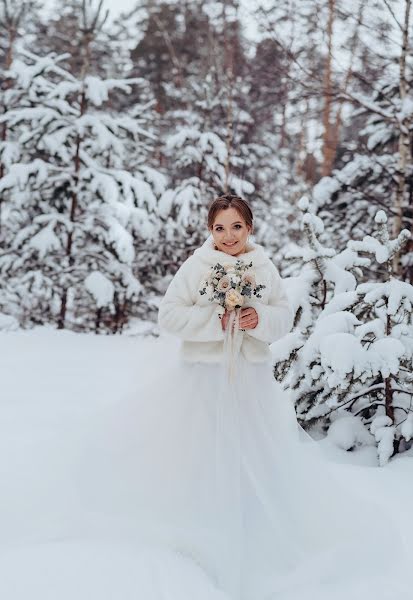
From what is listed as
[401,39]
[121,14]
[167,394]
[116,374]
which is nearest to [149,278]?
[116,374]

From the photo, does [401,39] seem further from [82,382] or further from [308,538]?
[308,538]

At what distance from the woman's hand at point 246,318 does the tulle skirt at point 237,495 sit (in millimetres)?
237

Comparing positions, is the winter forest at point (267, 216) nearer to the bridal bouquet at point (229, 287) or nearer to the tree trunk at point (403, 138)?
the tree trunk at point (403, 138)

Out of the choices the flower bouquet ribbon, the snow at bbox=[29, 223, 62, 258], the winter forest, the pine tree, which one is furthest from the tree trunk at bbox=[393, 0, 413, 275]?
the snow at bbox=[29, 223, 62, 258]

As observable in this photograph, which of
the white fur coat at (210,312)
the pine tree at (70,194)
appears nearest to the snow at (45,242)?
the pine tree at (70,194)

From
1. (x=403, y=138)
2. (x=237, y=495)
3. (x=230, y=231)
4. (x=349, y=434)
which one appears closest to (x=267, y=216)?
(x=403, y=138)

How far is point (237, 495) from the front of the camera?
101 inches

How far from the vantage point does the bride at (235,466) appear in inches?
99.2

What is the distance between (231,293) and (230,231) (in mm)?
426

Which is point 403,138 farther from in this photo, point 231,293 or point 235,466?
point 235,466

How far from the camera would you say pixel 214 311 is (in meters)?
2.66

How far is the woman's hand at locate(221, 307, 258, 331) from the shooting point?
→ 2.62 metres

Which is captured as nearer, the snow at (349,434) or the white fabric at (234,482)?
the white fabric at (234,482)

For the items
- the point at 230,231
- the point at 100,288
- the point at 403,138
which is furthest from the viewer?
the point at 100,288
